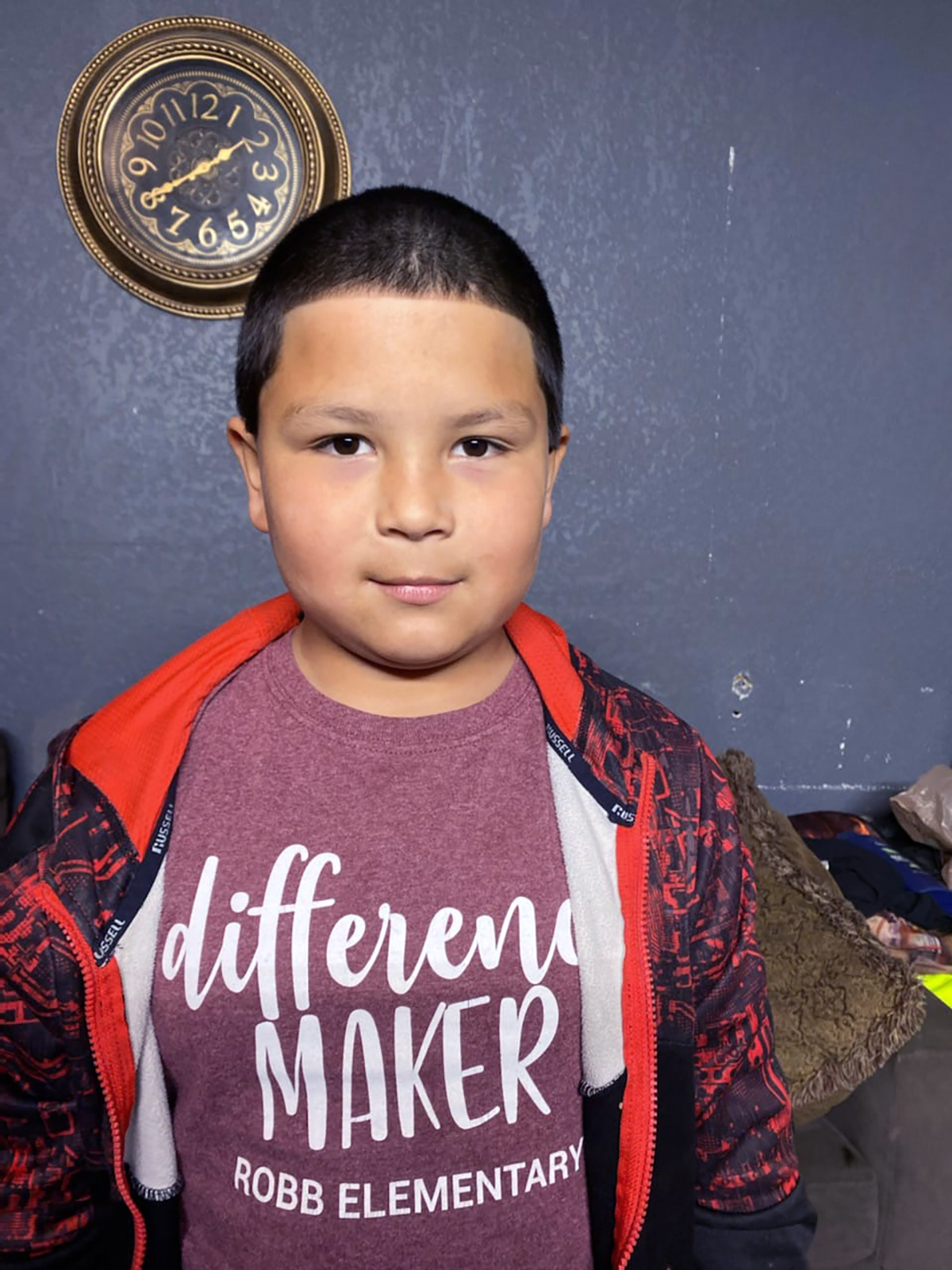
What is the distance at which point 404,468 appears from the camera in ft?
1.98

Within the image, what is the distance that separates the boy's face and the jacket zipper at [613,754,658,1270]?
0.22 m

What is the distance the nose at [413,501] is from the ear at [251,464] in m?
0.13

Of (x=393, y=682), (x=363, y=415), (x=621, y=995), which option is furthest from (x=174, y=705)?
(x=621, y=995)

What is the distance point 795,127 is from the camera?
205 cm

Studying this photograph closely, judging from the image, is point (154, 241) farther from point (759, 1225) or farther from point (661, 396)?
point (759, 1225)

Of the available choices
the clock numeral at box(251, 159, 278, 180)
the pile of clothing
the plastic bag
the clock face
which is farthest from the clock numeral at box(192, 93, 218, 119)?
the plastic bag

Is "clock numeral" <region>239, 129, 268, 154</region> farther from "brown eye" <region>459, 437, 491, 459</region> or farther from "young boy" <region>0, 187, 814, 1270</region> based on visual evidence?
"brown eye" <region>459, 437, 491, 459</region>

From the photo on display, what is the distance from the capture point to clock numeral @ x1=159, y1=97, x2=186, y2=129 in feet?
6.17

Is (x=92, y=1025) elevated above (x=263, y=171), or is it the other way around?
(x=263, y=171)

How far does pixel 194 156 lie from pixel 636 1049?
1.89 m

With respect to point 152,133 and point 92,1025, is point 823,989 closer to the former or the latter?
point 92,1025

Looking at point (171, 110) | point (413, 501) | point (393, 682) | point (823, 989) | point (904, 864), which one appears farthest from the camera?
point (904, 864)

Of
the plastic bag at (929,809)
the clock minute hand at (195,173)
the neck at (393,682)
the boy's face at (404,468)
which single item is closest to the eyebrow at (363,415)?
the boy's face at (404,468)

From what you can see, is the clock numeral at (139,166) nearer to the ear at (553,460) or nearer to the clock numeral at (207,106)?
the clock numeral at (207,106)
